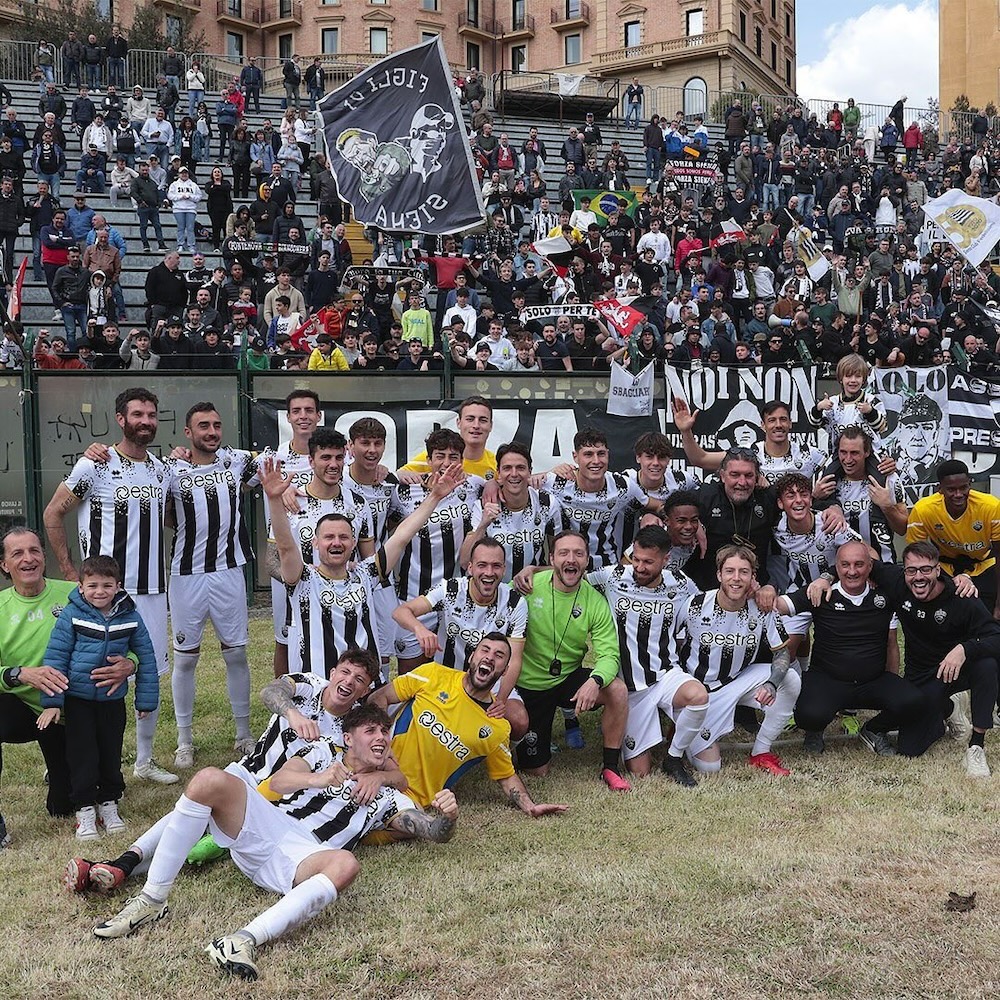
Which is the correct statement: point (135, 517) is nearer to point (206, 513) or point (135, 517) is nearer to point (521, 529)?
point (206, 513)

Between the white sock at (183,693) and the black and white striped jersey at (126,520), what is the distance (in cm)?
45

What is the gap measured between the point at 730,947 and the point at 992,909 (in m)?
1.10

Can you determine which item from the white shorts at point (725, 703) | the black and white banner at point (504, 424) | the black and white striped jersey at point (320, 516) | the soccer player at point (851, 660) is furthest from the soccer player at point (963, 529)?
the black and white banner at point (504, 424)

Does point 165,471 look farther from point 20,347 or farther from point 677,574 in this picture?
point 20,347

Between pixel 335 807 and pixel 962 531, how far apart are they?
4640mm

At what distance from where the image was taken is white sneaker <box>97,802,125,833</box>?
17.9 feet

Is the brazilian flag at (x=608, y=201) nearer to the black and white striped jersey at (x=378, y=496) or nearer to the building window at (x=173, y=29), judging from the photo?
the black and white striped jersey at (x=378, y=496)

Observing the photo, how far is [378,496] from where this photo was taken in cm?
677

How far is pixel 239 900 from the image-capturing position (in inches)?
181

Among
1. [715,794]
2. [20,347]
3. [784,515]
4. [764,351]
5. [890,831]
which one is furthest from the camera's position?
[764,351]

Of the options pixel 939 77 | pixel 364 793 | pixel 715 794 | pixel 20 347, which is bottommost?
pixel 715 794

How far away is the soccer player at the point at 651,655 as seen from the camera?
6254 mm

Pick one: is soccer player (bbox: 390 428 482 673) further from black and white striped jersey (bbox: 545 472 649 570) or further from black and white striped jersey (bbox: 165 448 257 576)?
black and white striped jersey (bbox: 165 448 257 576)

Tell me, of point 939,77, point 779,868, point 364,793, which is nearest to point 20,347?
point 364,793
